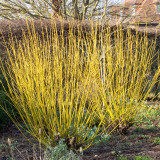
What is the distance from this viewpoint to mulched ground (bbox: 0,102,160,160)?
2.90 meters

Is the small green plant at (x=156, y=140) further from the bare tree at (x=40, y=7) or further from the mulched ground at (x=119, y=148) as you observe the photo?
the bare tree at (x=40, y=7)

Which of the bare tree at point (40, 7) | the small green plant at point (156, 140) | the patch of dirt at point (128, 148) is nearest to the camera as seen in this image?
the patch of dirt at point (128, 148)

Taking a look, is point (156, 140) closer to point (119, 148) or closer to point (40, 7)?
point (119, 148)

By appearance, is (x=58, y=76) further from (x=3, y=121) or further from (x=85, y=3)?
(x=85, y=3)

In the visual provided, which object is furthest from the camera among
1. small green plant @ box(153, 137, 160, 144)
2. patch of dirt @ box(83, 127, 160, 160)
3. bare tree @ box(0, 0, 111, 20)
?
bare tree @ box(0, 0, 111, 20)

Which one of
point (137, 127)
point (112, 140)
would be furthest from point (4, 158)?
point (137, 127)

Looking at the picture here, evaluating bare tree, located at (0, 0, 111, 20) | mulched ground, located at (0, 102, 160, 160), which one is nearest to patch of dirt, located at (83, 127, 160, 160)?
mulched ground, located at (0, 102, 160, 160)

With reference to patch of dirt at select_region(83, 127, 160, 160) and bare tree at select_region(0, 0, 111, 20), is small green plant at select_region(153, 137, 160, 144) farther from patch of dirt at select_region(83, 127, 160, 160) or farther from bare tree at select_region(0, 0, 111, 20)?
bare tree at select_region(0, 0, 111, 20)

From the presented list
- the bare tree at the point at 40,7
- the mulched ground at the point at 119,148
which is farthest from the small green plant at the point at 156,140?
the bare tree at the point at 40,7

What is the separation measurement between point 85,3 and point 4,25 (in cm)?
292

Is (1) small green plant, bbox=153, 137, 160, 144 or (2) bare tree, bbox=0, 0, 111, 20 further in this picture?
(2) bare tree, bbox=0, 0, 111, 20

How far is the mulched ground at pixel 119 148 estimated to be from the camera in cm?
290

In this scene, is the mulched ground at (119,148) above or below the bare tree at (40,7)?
below

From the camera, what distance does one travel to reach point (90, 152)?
314 centimetres
